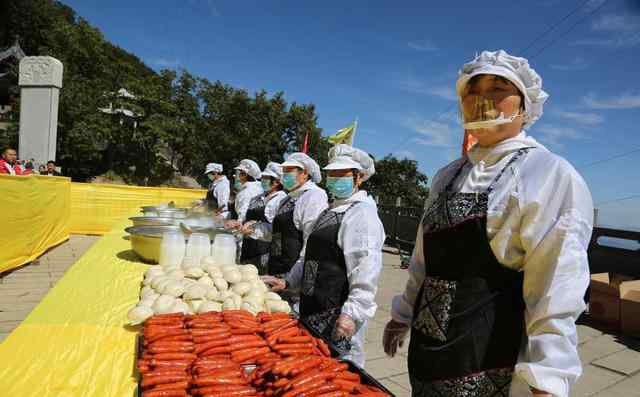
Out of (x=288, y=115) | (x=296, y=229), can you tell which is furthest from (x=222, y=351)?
(x=288, y=115)

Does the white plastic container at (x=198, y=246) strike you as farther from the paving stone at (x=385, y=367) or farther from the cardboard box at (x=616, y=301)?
the cardboard box at (x=616, y=301)

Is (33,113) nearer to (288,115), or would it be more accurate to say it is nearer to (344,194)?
(344,194)

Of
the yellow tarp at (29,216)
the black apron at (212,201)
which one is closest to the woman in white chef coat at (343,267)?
the yellow tarp at (29,216)

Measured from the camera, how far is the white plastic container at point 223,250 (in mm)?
3678

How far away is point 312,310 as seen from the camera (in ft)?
9.80

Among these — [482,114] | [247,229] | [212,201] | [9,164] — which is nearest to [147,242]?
[247,229]

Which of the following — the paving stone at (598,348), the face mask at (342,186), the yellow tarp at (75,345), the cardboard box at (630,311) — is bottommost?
the paving stone at (598,348)

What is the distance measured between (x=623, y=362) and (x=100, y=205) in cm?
1489

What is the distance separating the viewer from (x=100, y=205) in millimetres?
13852

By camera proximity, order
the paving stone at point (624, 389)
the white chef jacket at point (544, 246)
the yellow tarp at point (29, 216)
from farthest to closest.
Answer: the yellow tarp at point (29, 216) → the paving stone at point (624, 389) → the white chef jacket at point (544, 246)

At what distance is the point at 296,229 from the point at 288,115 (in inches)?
1182

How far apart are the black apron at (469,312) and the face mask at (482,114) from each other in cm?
16

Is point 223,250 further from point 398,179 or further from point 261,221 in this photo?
point 398,179

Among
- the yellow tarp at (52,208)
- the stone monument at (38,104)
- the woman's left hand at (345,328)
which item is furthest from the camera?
the stone monument at (38,104)
